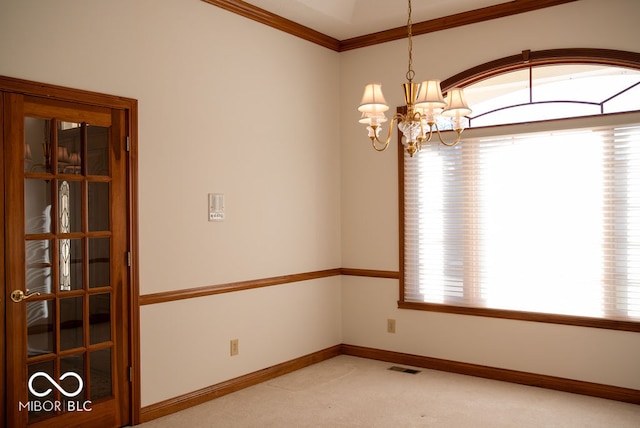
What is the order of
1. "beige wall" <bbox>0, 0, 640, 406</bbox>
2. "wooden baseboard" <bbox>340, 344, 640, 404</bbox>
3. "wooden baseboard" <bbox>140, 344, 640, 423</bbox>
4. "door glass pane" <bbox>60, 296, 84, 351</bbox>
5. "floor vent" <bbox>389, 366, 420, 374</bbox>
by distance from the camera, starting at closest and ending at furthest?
"door glass pane" <bbox>60, 296, 84, 351</bbox>, "beige wall" <bbox>0, 0, 640, 406</bbox>, "wooden baseboard" <bbox>140, 344, 640, 423</bbox>, "wooden baseboard" <bbox>340, 344, 640, 404</bbox>, "floor vent" <bbox>389, 366, 420, 374</bbox>

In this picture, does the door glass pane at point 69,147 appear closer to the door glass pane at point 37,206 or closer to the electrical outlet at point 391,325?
the door glass pane at point 37,206

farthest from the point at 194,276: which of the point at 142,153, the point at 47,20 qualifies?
the point at 47,20

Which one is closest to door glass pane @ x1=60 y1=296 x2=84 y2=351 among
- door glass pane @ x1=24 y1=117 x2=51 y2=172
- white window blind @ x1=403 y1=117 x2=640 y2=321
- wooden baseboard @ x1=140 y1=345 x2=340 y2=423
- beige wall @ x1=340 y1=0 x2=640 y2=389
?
wooden baseboard @ x1=140 y1=345 x2=340 y2=423

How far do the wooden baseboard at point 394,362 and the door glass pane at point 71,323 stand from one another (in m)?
0.73

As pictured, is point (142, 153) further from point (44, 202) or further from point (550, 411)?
point (550, 411)

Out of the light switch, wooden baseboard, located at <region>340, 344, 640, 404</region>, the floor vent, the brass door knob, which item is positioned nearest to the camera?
the brass door knob

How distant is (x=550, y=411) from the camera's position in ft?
13.2

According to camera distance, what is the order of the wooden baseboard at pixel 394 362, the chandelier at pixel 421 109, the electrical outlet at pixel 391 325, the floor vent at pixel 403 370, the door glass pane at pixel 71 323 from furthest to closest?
the electrical outlet at pixel 391 325 < the floor vent at pixel 403 370 < the wooden baseboard at pixel 394 362 < the door glass pane at pixel 71 323 < the chandelier at pixel 421 109

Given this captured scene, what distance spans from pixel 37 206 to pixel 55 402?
120cm

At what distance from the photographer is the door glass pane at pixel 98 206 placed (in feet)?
11.7

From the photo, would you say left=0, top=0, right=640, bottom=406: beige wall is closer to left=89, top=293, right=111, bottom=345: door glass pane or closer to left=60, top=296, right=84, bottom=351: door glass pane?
left=89, top=293, right=111, bottom=345: door glass pane

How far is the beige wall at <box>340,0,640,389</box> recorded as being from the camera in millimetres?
4297

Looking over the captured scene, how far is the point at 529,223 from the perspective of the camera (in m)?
4.67

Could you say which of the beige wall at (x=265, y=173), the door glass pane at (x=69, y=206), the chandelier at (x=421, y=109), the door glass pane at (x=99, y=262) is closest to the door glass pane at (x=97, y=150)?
the door glass pane at (x=69, y=206)
